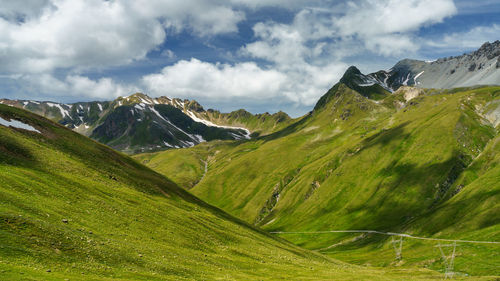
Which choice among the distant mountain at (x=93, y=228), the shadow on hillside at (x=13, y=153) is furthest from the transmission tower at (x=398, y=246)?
the shadow on hillside at (x=13, y=153)

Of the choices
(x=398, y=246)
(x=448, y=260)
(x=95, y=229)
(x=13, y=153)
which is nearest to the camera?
(x=95, y=229)

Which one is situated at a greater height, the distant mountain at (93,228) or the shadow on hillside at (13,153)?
the shadow on hillside at (13,153)

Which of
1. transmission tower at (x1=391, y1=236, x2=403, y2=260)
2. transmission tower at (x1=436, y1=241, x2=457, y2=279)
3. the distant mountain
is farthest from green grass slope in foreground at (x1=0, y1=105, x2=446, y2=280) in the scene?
transmission tower at (x1=391, y1=236, x2=403, y2=260)

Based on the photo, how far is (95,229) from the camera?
4569 centimetres

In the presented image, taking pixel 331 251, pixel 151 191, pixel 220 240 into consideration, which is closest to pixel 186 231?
pixel 220 240

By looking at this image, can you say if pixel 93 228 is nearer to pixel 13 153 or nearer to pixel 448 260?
pixel 13 153

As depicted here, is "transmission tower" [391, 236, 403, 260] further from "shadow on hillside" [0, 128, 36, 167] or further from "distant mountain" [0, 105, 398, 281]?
"shadow on hillside" [0, 128, 36, 167]

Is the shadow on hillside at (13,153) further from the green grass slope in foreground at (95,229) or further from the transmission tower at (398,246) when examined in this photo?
the transmission tower at (398,246)

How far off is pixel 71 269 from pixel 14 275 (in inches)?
248

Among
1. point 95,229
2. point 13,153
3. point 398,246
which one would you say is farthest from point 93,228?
point 398,246

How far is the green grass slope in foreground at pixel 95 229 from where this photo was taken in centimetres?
3259

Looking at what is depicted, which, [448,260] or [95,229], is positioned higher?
[95,229]

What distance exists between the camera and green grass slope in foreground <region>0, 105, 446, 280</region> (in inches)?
1283

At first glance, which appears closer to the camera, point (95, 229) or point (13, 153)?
point (95, 229)
